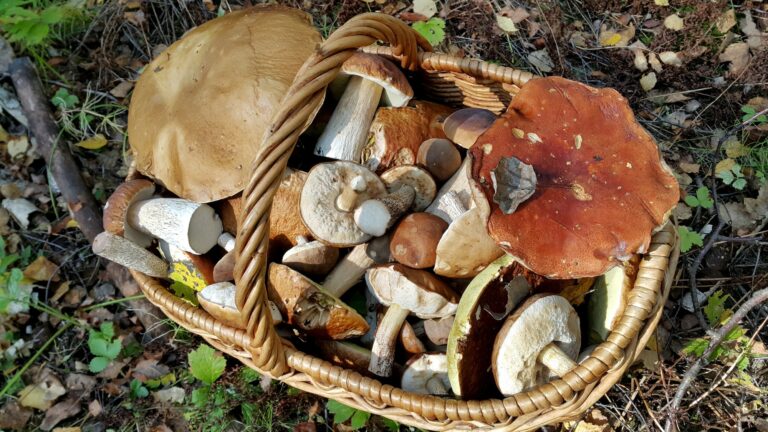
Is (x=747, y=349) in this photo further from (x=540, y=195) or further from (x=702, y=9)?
(x=702, y=9)

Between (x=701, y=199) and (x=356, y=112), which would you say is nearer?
(x=356, y=112)

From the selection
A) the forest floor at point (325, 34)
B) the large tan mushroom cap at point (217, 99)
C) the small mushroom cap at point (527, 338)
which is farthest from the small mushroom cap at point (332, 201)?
the forest floor at point (325, 34)

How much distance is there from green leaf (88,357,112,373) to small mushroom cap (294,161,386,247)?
1.43m

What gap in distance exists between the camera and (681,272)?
276 cm

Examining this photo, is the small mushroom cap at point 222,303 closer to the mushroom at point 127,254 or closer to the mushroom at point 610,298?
the mushroom at point 127,254

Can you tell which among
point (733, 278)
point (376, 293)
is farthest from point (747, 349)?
point (376, 293)

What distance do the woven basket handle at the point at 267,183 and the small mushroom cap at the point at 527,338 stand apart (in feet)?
2.37

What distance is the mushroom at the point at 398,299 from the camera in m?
2.02

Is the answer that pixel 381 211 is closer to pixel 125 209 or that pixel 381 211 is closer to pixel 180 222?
pixel 180 222

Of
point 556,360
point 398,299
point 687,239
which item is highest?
point 398,299

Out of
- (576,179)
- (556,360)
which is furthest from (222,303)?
(576,179)

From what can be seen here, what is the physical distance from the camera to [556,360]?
1.89m

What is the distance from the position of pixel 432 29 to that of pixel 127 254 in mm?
2043

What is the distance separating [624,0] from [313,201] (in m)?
2.52
